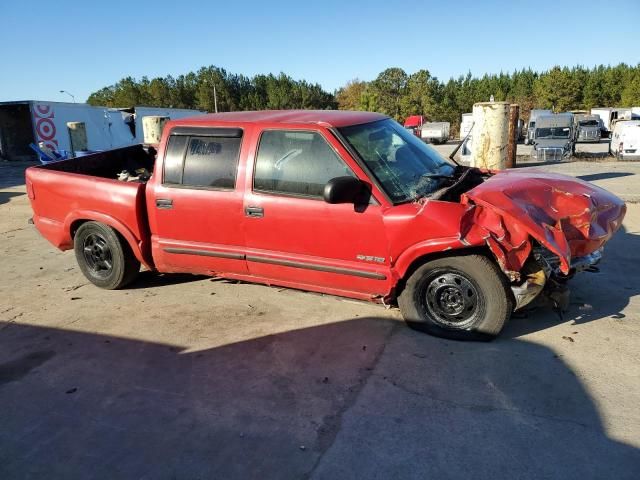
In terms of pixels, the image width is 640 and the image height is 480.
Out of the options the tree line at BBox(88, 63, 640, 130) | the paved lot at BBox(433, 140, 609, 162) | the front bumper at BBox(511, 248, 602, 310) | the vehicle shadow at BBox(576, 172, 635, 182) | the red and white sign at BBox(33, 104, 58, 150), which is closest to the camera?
the front bumper at BBox(511, 248, 602, 310)

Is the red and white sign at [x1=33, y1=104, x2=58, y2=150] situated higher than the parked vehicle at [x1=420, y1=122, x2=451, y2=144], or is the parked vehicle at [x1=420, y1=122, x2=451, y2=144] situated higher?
the red and white sign at [x1=33, y1=104, x2=58, y2=150]

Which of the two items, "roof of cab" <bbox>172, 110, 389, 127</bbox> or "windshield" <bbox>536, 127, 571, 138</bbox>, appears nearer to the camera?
"roof of cab" <bbox>172, 110, 389, 127</bbox>

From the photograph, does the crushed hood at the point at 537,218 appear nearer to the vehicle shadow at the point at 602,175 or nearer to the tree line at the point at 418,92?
the vehicle shadow at the point at 602,175

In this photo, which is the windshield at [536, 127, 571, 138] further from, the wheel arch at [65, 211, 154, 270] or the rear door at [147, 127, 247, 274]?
the wheel arch at [65, 211, 154, 270]

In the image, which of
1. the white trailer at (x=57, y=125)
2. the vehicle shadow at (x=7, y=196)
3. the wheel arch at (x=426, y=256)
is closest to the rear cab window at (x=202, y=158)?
the wheel arch at (x=426, y=256)

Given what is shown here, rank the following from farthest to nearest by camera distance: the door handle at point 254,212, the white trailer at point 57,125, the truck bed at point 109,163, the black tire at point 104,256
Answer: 1. the white trailer at point 57,125
2. the truck bed at point 109,163
3. the black tire at point 104,256
4. the door handle at point 254,212

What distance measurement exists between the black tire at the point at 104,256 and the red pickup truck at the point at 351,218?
0.07ft

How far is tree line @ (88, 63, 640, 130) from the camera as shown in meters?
52.5

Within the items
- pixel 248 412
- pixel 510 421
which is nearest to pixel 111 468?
pixel 248 412

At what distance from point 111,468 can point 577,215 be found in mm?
3763

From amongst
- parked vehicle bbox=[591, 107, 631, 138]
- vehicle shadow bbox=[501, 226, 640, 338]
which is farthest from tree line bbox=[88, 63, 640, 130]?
vehicle shadow bbox=[501, 226, 640, 338]

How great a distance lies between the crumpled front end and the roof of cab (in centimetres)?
134

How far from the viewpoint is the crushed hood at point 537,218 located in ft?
11.5

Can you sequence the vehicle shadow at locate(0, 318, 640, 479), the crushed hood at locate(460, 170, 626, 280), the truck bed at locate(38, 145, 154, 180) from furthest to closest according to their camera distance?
the truck bed at locate(38, 145, 154, 180) < the crushed hood at locate(460, 170, 626, 280) < the vehicle shadow at locate(0, 318, 640, 479)
